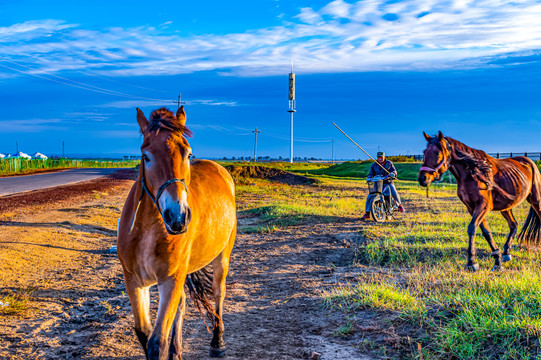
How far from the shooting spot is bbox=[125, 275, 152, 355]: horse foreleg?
144 inches

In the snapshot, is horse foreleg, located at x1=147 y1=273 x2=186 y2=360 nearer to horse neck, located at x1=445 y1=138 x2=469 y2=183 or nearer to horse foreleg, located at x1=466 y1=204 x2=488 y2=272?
horse foreleg, located at x1=466 y1=204 x2=488 y2=272

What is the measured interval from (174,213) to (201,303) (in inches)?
100

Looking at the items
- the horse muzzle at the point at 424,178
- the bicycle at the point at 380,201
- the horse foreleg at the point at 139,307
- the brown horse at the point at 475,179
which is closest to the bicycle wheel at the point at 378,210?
the bicycle at the point at 380,201

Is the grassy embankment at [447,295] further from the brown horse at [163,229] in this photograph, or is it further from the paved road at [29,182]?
the paved road at [29,182]

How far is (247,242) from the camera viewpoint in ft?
36.9

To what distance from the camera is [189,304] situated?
260 inches

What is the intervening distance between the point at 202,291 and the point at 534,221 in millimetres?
8268

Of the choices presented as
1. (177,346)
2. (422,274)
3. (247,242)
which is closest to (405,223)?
(247,242)

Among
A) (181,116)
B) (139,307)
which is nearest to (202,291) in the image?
(139,307)

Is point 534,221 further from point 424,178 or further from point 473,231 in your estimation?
point 424,178

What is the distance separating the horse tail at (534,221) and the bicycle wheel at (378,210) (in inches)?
180

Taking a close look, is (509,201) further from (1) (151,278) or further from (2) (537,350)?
(1) (151,278)

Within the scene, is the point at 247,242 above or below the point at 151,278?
below

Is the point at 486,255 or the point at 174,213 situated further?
the point at 486,255
